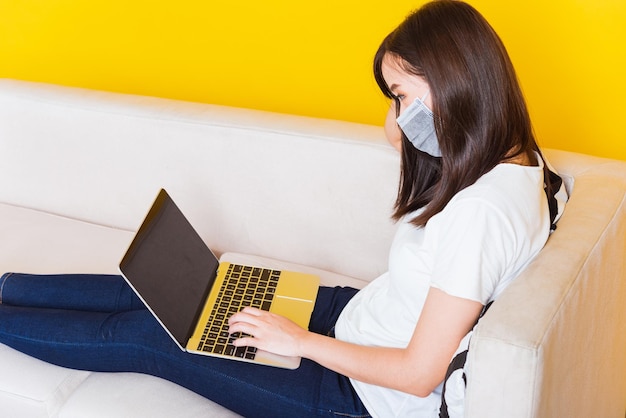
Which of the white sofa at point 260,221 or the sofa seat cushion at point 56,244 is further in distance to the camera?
the sofa seat cushion at point 56,244

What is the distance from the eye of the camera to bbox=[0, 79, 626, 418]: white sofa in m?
1.23

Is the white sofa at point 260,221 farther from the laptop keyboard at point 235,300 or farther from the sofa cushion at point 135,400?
the laptop keyboard at point 235,300

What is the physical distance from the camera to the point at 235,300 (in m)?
1.78

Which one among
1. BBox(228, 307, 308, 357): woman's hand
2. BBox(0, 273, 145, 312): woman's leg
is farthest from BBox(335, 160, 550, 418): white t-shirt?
BBox(0, 273, 145, 312): woman's leg

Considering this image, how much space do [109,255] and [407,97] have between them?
1.12 m

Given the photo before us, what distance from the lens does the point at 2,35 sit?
305cm

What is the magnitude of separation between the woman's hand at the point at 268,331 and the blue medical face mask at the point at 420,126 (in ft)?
1.36

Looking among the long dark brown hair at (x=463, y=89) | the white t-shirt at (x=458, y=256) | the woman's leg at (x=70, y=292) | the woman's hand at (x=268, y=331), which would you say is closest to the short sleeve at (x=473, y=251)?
the white t-shirt at (x=458, y=256)

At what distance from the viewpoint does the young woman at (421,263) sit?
4.21 ft

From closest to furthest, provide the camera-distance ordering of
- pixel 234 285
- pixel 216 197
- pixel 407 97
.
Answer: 1. pixel 407 97
2. pixel 234 285
3. pixel 216 197

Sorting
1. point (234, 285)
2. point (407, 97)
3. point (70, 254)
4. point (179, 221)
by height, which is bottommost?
point (70, 254)

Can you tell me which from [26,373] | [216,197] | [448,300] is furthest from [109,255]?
[448,300]

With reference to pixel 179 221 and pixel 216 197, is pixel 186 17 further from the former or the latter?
pixel 179 221

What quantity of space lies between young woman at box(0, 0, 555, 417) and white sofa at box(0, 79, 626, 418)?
2.8 inches
